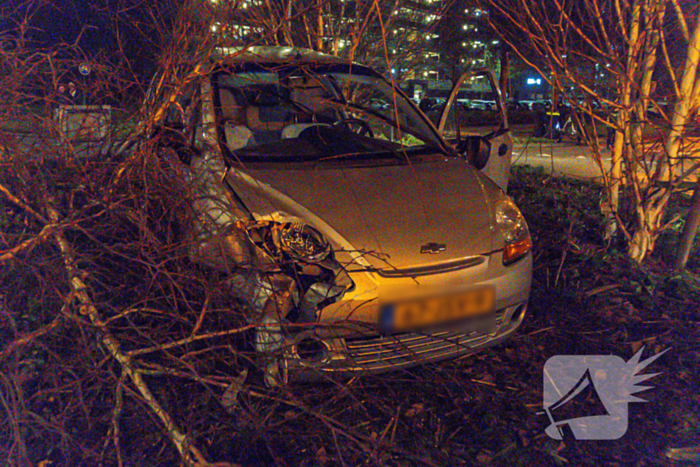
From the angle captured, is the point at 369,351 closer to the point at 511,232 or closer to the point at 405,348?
the point at 405,348

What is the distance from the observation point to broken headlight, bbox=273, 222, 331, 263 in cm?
255

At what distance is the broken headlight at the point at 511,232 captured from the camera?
Result: 2.87 metres

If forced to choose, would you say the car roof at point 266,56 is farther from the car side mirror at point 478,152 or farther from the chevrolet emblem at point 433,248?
the chevrolet emblem at point 433,248

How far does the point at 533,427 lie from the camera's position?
2.45m

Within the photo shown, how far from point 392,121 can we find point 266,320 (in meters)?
1.90

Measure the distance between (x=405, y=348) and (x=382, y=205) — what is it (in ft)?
2.72

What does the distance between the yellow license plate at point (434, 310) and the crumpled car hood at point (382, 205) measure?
0.20m

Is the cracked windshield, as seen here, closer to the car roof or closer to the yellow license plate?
the car roof

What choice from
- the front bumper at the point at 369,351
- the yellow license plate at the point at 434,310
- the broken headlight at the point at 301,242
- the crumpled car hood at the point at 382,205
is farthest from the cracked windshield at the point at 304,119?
the front bumper at the point at 369,351

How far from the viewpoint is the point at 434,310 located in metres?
2.49

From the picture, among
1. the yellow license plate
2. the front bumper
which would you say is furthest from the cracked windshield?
the front bumper

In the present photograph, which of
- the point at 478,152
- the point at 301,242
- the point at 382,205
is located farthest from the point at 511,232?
the point at 301,242

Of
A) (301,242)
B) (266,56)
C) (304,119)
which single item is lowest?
(301,242)

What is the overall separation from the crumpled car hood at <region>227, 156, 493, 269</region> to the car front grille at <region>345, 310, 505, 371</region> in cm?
36
